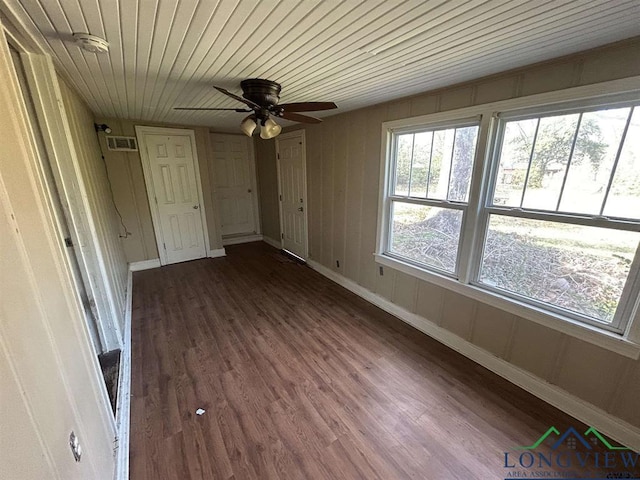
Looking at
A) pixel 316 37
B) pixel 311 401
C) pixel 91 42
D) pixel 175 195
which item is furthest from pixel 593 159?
pixel 175 195

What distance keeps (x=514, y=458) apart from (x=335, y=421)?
1.04m

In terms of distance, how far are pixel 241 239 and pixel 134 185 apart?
2203 mm

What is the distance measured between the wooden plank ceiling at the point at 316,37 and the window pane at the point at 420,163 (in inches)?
19.0

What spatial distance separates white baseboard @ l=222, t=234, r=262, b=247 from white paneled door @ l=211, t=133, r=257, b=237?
0.09 metres

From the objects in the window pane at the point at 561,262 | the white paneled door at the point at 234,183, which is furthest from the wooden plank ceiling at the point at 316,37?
the white paneled door at the point at 234,183

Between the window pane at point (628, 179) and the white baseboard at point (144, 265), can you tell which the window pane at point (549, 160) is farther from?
the white baseboard at point (144, 265)

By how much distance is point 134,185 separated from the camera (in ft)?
13.0

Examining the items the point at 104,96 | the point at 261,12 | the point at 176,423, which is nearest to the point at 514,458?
the point at 176,423

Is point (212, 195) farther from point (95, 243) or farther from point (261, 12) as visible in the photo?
point (261, 12)

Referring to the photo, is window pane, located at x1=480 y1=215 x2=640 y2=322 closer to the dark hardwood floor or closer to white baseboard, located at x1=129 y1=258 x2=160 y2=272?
the dark hardwood floor

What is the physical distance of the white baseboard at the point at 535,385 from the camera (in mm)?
1581

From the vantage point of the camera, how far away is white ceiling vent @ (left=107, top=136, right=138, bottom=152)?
3.67m

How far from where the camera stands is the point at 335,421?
1713 mm

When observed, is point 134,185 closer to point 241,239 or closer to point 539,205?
point 241,239
